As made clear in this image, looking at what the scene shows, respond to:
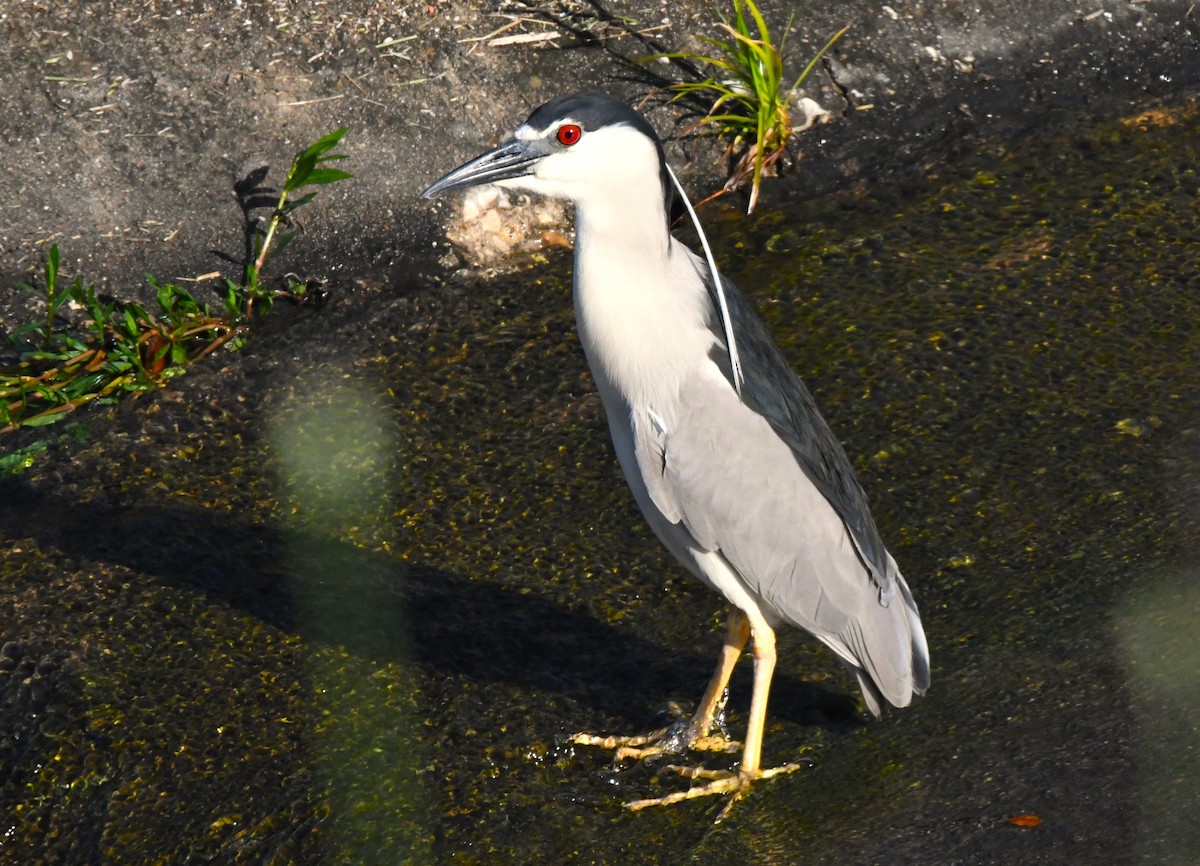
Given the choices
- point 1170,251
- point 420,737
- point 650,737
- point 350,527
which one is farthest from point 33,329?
point 1170,251

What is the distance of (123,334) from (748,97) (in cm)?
231

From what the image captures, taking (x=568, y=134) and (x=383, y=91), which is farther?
(x=383, y=91)

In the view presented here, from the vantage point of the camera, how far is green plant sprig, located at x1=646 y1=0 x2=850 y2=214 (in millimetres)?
4891

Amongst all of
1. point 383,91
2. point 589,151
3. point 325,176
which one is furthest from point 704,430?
point 383,91

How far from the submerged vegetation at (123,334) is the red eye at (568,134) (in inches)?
68.2

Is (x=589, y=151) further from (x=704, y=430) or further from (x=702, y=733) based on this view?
(x=702, y=733)

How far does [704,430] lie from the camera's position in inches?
117

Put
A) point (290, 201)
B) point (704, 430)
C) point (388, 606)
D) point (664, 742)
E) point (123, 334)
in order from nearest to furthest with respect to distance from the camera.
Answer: point (704, 430) < point (664, 742) < point (388, 606) < point (123, 334) < point (290, 201)

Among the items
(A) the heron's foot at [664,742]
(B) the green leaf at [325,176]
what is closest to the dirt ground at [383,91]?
(B) the green leaf at [325,176]

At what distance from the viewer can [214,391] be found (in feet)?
13.9

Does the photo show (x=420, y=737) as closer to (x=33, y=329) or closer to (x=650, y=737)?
(x=650, y=737)

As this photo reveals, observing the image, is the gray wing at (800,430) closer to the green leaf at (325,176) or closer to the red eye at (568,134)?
the red eye at (568,134)

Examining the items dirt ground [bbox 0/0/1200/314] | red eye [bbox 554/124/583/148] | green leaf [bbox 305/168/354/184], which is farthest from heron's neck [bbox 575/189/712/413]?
dirt ground [bbox 0/0/1200/314]

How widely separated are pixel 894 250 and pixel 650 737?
2.13 metres
